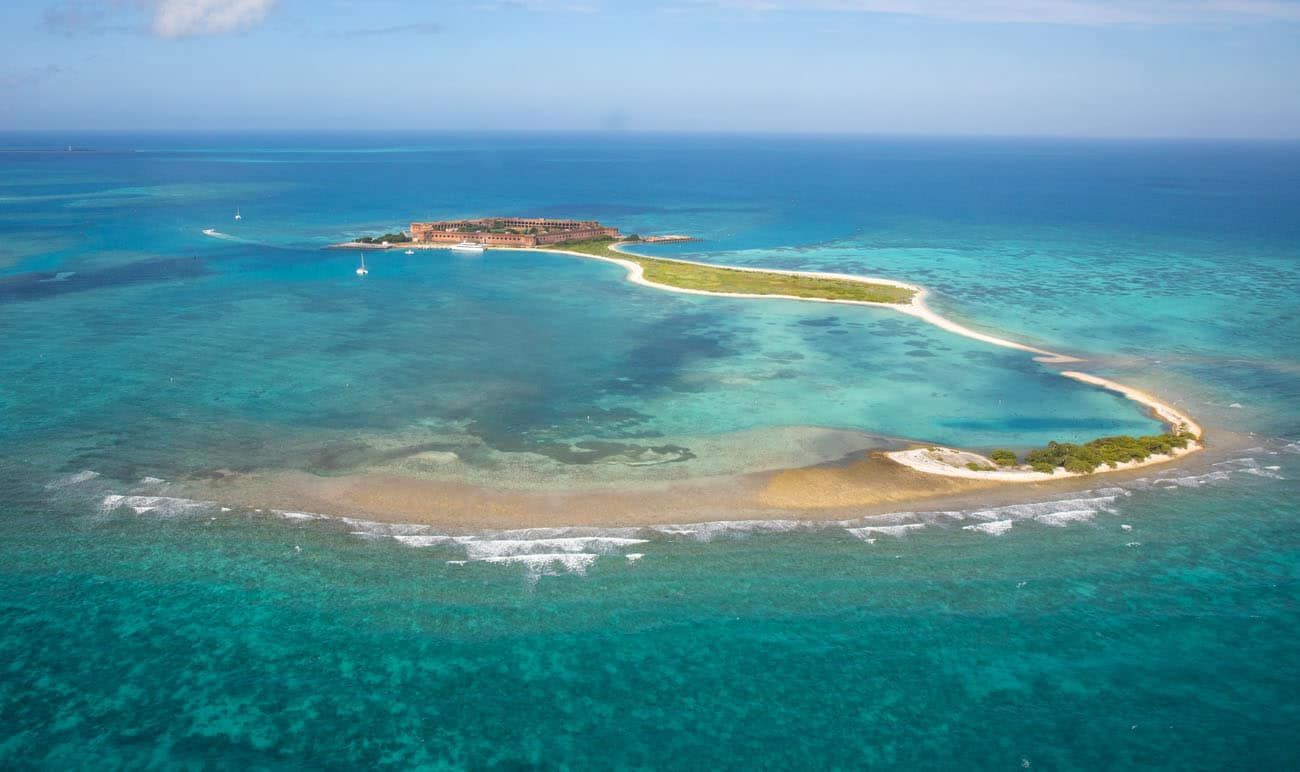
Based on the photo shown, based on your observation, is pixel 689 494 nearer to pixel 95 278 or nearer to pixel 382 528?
pixel 382 528

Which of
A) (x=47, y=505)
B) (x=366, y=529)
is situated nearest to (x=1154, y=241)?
(x=366, y=529)

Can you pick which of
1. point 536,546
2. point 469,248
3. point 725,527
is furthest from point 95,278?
point 725,527

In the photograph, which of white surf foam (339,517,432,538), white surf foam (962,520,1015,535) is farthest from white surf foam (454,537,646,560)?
white surf foam (962,520,1015,535)

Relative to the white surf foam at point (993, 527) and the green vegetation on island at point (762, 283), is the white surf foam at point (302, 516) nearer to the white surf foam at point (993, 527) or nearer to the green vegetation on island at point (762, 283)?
the white surf foam at point (993, 527)

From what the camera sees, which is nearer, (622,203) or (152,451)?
(152,451)

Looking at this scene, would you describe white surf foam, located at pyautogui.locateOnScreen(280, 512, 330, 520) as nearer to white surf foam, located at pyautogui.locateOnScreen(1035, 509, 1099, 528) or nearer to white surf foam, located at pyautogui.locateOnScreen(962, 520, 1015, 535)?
white surf foam, located at pyautogui.locateOnScreen(962, 520, 1015, 535)

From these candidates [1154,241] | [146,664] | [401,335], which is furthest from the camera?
[1154,241]

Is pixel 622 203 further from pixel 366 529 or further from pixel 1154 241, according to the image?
pixel 366 529

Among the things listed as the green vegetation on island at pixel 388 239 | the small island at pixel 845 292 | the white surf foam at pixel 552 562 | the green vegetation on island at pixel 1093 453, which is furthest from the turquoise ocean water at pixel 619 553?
the green vegetation on island at pixel 388 239
